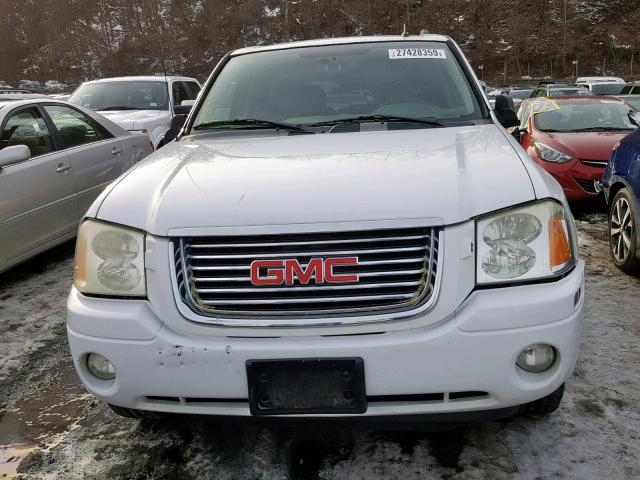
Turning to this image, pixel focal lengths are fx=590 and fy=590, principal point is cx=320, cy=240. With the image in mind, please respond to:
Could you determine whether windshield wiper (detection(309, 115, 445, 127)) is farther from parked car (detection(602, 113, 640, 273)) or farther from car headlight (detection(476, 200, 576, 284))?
parked car (detection(602, 113, 640, 273))

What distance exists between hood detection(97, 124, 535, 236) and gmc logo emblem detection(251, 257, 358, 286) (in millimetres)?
128

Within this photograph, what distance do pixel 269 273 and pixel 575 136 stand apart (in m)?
6.25

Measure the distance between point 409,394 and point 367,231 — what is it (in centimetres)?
55

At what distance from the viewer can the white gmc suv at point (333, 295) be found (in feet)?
6.21

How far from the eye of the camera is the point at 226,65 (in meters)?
3.83

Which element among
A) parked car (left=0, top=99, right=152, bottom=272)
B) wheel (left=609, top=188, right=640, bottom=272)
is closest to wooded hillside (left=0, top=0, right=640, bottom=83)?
wheel (left=609, top=188, right=640, bottom=272)

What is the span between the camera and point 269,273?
1922 mm

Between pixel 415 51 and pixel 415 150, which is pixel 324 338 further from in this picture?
pixel 415 51

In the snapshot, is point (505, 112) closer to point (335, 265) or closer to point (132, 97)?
point (335, 265)

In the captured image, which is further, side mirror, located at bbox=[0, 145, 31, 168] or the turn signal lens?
side mirror, located at bbox=[0, 145, 31, 168]

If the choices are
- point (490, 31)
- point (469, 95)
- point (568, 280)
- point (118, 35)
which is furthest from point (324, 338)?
point (118, 35)

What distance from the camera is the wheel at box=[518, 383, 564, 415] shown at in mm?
2206

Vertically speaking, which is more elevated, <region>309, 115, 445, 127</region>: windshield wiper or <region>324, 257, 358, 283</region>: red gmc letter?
<region>309, 115, 445, 127</region>: windshield wiper

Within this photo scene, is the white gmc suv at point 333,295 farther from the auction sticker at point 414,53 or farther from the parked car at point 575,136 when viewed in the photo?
the parked car at point 575,136
